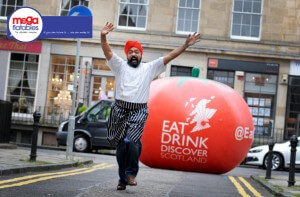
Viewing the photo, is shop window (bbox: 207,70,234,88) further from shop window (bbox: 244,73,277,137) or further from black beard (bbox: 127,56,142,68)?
black beard (bbox: 127,56,142,68)

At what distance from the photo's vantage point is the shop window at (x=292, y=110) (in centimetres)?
2816

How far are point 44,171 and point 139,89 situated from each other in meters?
3.69

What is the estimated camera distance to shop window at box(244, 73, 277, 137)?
28.3 metres

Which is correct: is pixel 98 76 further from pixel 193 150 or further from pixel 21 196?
pixel 21 196

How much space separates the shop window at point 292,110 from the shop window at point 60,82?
9.46 meters

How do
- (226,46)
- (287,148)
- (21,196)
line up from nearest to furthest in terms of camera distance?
1. (21,196)
2. (287,148)
3. (226,46)

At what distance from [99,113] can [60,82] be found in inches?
311

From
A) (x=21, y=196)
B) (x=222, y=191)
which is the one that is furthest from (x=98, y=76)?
(x=21, y=196)

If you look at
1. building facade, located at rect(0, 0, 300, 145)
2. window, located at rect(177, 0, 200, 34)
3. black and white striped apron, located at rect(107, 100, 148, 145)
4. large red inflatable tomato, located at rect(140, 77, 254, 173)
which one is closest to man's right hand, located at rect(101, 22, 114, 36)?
black and white striped apron, located at rect(107, 100, 148, 145)

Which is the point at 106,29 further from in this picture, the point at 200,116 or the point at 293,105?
the point at 293,105

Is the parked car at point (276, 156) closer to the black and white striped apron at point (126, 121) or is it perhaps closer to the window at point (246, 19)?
the window at point (246, 19)

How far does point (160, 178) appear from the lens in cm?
1027

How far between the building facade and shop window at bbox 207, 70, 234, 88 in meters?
0.04

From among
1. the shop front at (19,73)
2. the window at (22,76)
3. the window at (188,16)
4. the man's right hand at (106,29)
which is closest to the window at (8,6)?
the shop front at (19,73)
